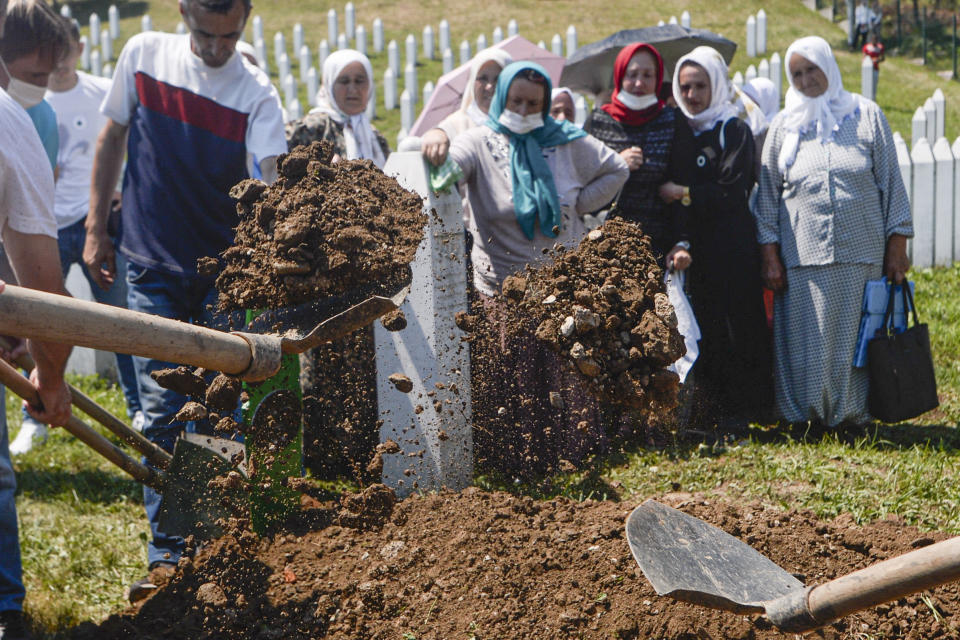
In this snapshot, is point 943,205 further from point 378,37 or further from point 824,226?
point 378,37

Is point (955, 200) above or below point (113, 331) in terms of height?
below

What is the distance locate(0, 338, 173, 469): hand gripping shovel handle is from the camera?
3293mm

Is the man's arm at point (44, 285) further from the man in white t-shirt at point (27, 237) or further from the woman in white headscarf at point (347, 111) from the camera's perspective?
the woman in white headscarf at point (347, 111)

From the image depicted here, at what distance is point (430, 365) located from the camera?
402 cm

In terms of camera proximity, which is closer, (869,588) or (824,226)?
(869,588)

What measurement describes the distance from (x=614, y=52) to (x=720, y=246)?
2.48m

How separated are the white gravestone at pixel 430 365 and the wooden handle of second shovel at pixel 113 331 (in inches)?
64.2

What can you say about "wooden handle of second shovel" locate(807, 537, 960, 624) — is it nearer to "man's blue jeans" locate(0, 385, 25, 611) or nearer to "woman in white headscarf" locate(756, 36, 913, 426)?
"man's blue jeans" locate(0, 385, 25, 611)

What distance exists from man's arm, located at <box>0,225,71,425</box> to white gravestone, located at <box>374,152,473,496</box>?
1.38 meters

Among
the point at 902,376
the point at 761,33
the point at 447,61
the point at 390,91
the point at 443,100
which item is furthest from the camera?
the point at 761,33

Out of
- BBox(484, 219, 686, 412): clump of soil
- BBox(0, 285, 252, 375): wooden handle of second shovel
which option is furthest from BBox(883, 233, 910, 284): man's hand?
BBox(0, 285, 252, 375): wooden handle of second shovel

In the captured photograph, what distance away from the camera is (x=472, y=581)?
9.72ft

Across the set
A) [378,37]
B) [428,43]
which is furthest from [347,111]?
[378,37]

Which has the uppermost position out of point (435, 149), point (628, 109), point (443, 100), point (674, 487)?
point (443, 100)
